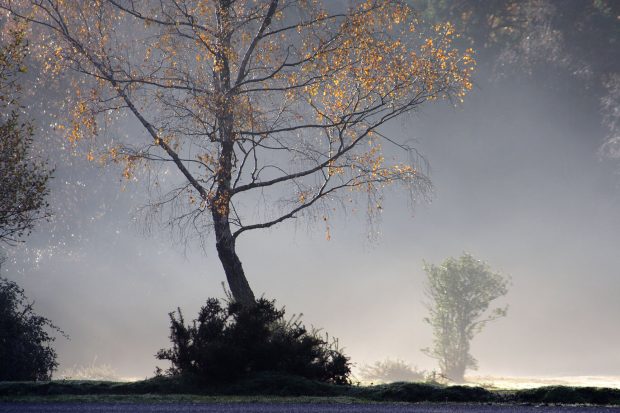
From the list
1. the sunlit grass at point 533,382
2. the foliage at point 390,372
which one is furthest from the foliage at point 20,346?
the foliage at point 390,372

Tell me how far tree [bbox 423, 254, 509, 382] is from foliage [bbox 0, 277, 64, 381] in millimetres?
25005

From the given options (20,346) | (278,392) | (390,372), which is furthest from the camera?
(390,372)

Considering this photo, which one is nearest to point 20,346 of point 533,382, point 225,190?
point 225,190

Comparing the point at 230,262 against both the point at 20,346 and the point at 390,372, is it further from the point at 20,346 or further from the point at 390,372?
the point at 390,372

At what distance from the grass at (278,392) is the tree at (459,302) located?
28643 millimetres

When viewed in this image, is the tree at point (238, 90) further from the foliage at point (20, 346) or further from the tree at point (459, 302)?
the tree at point (459, 302)

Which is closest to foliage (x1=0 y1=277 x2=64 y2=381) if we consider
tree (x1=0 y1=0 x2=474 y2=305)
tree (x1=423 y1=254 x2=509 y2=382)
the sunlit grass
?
tree (x1=0 y1=0 x2=474 y2=305)

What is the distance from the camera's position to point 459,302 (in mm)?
40219

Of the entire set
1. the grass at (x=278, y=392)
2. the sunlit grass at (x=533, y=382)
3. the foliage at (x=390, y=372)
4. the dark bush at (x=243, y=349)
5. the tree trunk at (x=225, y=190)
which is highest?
the tree trunk at (x=225, y=190)

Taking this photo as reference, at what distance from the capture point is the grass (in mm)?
10383

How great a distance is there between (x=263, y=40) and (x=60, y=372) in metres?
34.1

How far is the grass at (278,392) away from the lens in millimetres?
10383

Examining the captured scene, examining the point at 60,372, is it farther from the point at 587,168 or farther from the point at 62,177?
the point at 587,168

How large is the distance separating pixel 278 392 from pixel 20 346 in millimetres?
8304
